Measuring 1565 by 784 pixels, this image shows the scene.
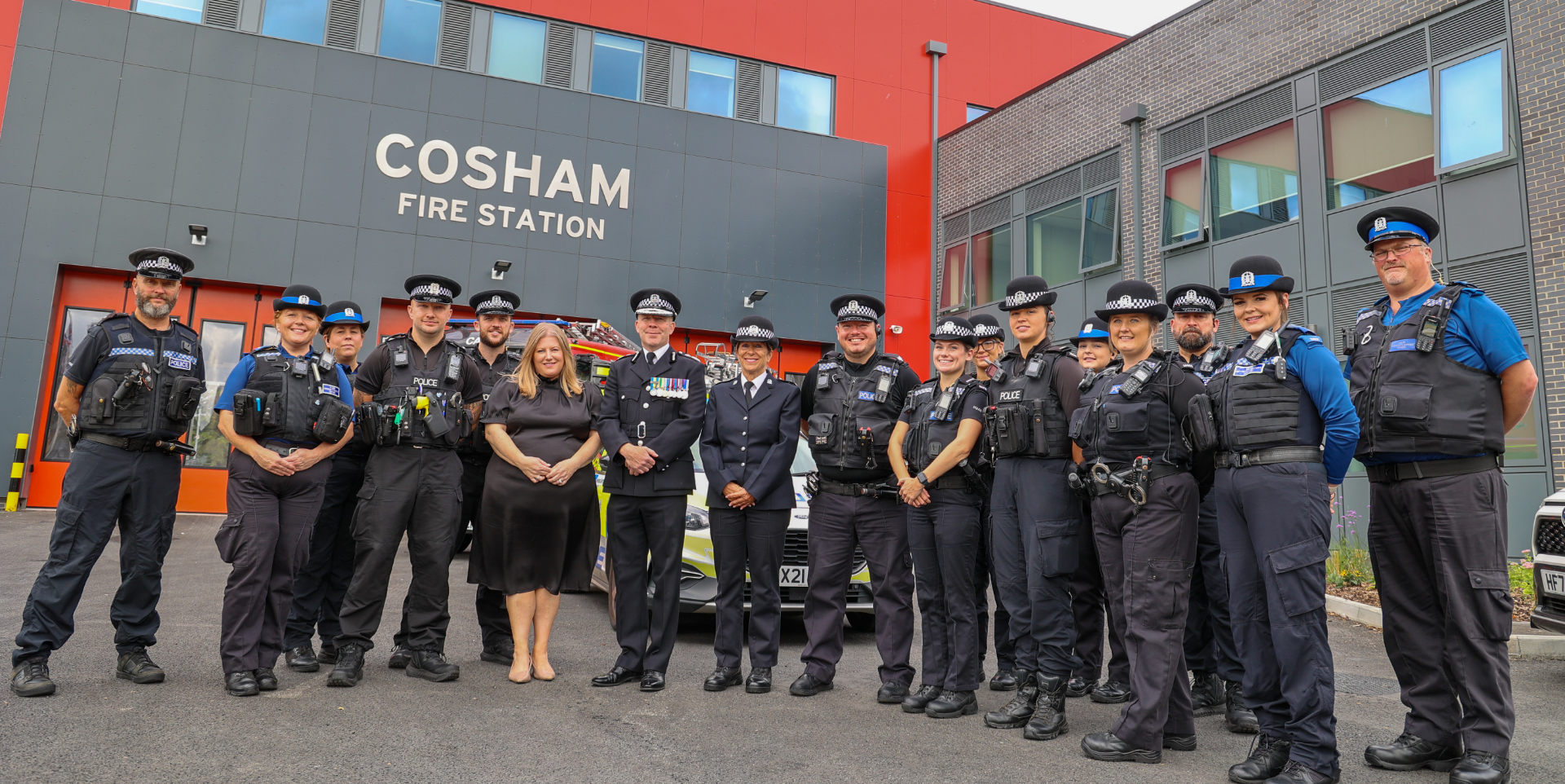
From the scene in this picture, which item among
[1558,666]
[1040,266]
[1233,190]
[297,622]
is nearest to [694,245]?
[1040,266]

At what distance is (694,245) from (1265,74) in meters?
10.2

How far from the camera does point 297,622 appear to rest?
5.39m

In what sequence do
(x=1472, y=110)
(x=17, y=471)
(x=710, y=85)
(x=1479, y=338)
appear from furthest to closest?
1. (x=710, y=85)
2. (x=17, y=471)
3. (x=1472, y=110)
4. (x=1479, y=338)

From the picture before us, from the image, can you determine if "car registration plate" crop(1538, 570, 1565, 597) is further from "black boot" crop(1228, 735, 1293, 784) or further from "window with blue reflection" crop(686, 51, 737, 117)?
"window with blue reflection" crop(686, 51, 737, 117)

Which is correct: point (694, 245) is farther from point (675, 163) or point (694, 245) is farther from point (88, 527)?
point (88, 527)

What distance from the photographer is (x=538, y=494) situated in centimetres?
529

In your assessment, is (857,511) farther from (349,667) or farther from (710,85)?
(710,85)

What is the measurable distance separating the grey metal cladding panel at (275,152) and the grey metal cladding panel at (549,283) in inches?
159

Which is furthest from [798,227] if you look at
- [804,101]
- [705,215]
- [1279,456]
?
[1279,456]

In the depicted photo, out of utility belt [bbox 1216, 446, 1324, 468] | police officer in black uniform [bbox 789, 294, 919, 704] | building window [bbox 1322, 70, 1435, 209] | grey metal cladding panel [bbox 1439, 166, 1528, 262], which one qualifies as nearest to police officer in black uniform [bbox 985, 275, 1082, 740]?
police officer in black uniform [bbox 789, 294, 919, 704]

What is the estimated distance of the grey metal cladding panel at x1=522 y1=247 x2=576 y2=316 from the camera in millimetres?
16828

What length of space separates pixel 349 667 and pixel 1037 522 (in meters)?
3.76

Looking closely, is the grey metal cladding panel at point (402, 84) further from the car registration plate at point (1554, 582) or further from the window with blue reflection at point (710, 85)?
the car registration plate at point (1554, 582)

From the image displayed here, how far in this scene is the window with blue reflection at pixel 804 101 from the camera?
1917 centimetres
